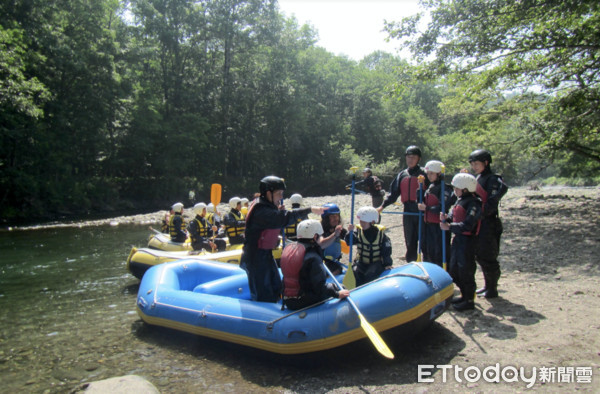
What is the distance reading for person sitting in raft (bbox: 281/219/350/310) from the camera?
3.91 m

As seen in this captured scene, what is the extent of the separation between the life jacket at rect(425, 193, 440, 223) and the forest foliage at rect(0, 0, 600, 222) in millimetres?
5057

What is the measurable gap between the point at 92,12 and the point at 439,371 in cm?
2557

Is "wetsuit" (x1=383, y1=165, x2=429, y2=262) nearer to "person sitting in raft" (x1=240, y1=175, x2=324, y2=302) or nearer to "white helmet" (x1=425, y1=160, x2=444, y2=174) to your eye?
"white helmet" (x1=425, y1=160, x2=444, y2=174)

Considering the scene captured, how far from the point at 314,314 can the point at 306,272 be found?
0.41 meters

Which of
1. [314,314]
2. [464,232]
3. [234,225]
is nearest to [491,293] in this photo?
[464,232]

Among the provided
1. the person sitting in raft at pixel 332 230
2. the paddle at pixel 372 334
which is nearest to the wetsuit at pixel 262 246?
the person sitting in raft at pixel 332 230

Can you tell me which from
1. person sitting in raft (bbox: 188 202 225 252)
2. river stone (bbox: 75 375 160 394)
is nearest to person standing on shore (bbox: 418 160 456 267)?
river stone (bbox: 75 375 160 394)

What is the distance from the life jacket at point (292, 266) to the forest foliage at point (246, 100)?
702cm

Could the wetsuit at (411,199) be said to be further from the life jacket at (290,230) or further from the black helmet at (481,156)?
the life jacket at (290,230)

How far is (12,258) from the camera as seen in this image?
33.3 ft

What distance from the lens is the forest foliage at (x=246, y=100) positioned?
9047mm

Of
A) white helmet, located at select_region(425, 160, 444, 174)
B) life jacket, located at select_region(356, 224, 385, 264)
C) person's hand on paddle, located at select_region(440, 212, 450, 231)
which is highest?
white helmet, located at select_region(425, 160, 444, 174)

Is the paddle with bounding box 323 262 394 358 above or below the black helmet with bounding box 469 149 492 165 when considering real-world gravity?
below

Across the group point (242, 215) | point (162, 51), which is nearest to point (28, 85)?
point (242, 215)
